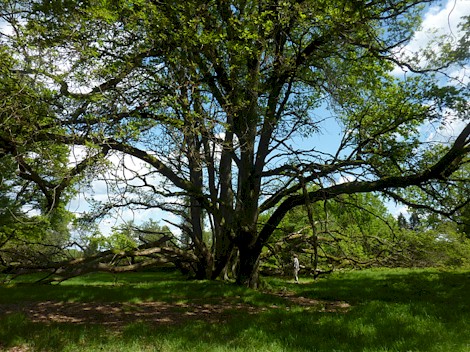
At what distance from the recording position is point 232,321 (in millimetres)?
7965

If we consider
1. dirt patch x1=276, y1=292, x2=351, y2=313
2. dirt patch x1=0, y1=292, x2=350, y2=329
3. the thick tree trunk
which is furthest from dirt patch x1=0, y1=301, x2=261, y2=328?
the thick tree trunk

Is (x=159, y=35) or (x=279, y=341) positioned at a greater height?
(x=159, y=35)

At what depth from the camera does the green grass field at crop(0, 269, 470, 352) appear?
20.0ft

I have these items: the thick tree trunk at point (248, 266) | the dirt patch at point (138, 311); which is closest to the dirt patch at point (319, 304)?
the dirt patch at point (138, 311)

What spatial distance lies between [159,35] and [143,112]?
2175 millimetres

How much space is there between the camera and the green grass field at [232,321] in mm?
6098

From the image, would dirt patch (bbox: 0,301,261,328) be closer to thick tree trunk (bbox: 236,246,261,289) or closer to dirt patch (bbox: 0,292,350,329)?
dirt patch (bbox: 0,292,350,329)

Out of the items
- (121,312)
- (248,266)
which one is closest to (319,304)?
(248,266)

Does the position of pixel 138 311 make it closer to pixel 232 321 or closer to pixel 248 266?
pixel 232 321

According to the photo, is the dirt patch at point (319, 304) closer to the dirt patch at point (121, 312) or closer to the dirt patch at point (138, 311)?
the dirt patch at point (138, 311)

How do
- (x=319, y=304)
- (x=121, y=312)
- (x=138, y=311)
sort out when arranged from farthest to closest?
1. (x=319, y=304)
2. (x=138, y=311)
3. (x=121, y=312)

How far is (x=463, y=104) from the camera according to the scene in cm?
1021

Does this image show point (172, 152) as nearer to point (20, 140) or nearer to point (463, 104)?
point (20, 140)

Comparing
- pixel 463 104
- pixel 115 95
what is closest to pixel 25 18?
pixel 115 95
